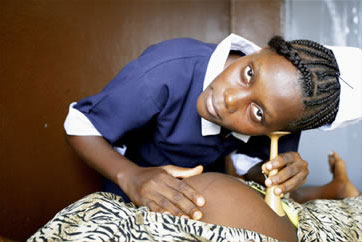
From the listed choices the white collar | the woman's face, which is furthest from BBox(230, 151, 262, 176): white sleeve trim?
the woman's face

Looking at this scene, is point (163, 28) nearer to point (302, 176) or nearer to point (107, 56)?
point (107, 56)

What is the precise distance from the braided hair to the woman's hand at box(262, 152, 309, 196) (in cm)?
9

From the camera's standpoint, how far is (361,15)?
185 cm

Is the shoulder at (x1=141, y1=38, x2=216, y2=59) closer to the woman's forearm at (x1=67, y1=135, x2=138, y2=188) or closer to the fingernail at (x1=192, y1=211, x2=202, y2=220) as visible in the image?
the woman's forearm at (x1=67, y1=135, x2=138, y2=188)

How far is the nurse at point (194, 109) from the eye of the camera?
846mm

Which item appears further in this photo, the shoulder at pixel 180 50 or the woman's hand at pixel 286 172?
the shoulder at pixel 180 50

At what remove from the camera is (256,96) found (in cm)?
86

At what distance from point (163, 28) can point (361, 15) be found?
1025mm

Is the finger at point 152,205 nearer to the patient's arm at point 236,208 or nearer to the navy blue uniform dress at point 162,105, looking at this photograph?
the patient's arm at point 236,208

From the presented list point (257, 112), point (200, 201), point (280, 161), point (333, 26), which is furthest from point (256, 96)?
point (333, 26)

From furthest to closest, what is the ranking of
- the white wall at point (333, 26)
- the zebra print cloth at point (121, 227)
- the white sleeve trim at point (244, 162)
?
1. the white wall at point (333, 26)
2. the white sleeve trim at point (244, 162)
3. the zebra print cloth at point (121, 227)

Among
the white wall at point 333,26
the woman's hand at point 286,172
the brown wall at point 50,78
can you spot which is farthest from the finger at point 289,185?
the white wall at point 333,26

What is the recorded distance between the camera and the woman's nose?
869 mm

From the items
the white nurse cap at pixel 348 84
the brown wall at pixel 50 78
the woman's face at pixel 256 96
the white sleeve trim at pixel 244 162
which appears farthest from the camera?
the white sleeve trim at pixel 244 162
